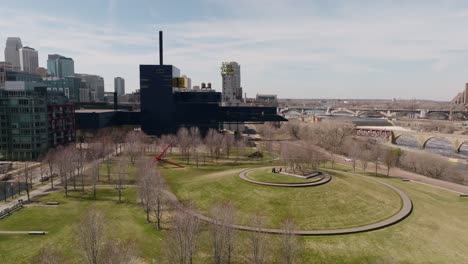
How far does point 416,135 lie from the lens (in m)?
155

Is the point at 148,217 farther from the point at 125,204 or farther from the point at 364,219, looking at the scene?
the point at 364,219

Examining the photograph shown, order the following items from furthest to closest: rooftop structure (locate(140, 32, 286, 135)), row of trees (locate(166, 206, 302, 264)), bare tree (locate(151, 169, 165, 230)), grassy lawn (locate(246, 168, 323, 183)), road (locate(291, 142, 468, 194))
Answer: rooftop structure (locate(140, 32, 286, 135)) → road (locate(291, 142, 468, 194)) → grassy lawn (locate(246, 168, 323, 183)) → bare tree (locate(151, 169, 165, 230)) → row of trees (locate(166, 206, 302, 264))

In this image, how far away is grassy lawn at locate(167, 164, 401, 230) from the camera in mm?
50844

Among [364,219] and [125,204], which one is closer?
[364,219]

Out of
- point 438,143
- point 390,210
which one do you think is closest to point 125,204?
point 390,210

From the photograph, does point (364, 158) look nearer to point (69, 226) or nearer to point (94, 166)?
point (94, 166)

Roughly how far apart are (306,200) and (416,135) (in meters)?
124

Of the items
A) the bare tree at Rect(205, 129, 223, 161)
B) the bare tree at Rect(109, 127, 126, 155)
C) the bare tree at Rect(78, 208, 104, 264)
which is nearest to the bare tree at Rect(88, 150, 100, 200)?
the bare tree at Rect(109, 127, 126, 155)

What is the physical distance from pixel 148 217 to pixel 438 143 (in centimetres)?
16895

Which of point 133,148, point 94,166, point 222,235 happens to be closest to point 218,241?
point 222,235

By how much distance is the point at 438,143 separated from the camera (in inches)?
6673

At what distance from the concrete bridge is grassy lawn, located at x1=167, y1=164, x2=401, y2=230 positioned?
98.4m

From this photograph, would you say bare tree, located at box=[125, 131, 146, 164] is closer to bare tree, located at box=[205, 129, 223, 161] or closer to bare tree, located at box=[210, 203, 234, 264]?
bare tree, located at box=[205, 129, 223, 161]

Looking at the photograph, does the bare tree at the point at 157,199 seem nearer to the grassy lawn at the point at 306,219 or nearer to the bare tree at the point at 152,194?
the bare tree at the point at 152,194
